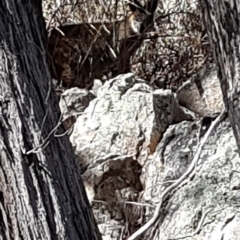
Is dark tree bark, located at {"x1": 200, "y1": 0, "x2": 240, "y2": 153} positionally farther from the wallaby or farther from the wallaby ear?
the wallaby ear

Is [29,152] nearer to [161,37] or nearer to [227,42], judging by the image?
[227,42]

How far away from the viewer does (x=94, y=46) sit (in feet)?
21.3

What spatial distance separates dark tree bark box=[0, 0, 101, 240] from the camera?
2.48 meters

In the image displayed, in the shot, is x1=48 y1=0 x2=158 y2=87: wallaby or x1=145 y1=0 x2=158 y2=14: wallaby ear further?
x1=145 y1=0 x2=158 y2=14: wallaby ear

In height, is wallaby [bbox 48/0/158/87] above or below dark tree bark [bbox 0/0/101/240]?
above

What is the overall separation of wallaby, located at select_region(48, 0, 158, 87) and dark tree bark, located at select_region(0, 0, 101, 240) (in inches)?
144

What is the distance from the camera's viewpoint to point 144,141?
4.28m

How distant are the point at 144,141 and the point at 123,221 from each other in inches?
24.1

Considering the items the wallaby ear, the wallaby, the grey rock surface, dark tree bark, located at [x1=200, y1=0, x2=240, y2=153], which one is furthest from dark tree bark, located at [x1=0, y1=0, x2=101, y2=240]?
the wallaby ear

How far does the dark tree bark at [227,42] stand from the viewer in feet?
6.58

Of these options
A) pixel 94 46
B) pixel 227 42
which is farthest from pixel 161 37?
pixel 227 42

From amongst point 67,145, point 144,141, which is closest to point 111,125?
point 144,141

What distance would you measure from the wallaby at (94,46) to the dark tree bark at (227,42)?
168 inches

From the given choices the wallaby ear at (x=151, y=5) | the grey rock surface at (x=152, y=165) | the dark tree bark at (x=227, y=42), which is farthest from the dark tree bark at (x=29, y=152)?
the wallaby ear at (x=151, y=5)
